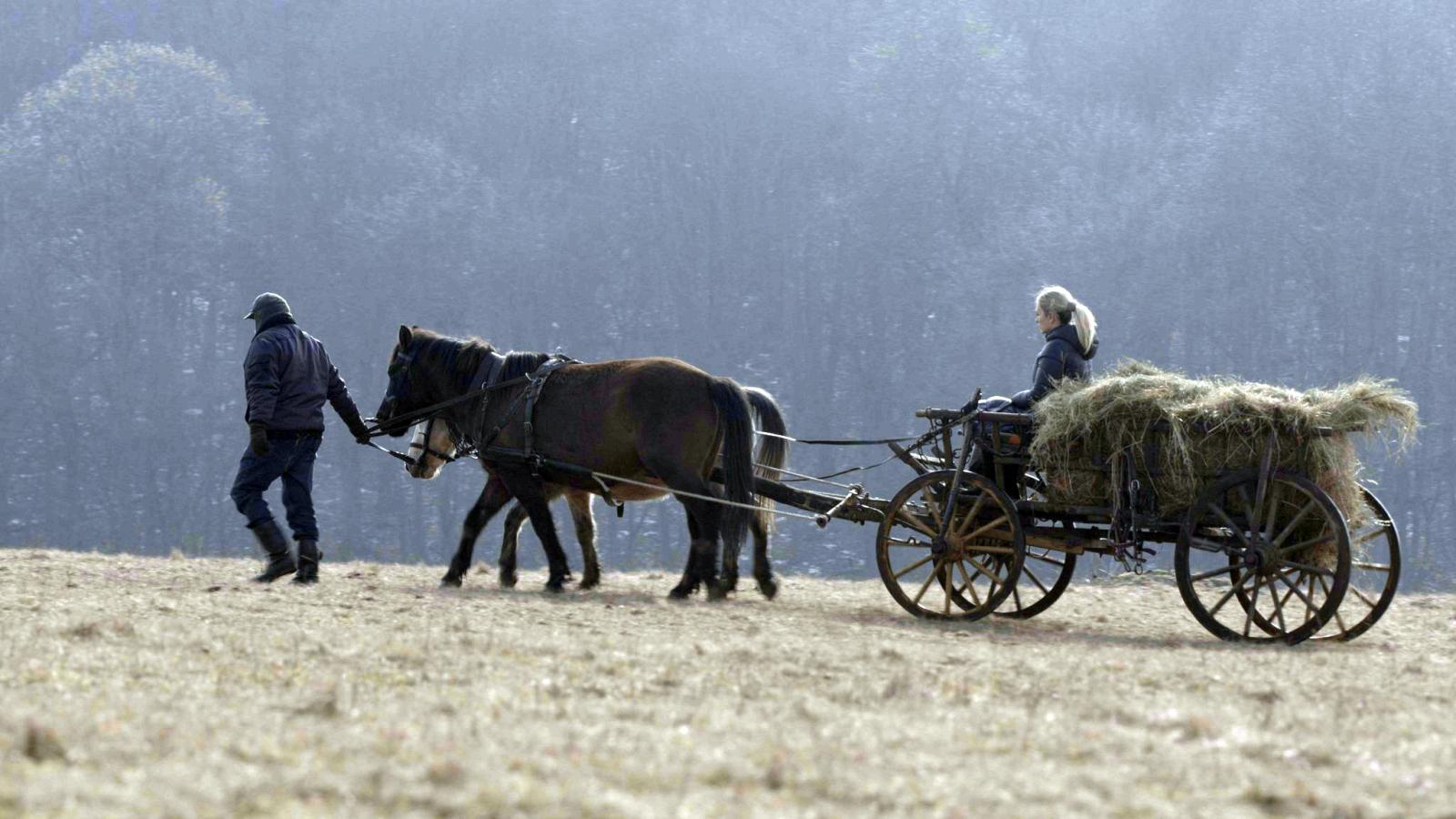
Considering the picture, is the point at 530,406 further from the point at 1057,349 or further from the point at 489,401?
the point at 1057,349

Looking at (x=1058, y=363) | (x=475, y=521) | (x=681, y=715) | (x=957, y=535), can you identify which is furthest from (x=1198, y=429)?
(x=475, y=521)

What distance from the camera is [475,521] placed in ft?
36.5

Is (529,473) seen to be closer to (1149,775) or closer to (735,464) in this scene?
(735,464)

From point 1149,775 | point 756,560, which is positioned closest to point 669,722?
point 1149,775

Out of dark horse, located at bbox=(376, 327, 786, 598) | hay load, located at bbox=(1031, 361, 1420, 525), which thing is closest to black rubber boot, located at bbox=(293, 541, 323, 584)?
dark horse, located at bbox=(376, 327, 786, 598)

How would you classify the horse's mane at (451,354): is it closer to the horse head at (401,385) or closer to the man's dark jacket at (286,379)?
the horse head at (401,385)

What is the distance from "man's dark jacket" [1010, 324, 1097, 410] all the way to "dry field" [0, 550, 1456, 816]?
1529 millimetres

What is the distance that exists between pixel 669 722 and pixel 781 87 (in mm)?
43270

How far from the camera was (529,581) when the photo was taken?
12.1 m

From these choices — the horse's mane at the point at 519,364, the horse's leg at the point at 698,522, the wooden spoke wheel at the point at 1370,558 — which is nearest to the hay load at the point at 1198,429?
the wooden spoke wheel at the point at 1370,558

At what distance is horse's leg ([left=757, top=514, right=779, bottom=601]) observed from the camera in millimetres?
10422

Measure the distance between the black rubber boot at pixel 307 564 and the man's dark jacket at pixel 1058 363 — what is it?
5236 mm

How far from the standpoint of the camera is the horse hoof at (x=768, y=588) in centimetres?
1041

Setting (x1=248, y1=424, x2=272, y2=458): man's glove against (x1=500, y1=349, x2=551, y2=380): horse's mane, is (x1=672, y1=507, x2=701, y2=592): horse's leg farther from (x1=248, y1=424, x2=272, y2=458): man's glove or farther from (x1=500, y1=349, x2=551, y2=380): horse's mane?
(x1=248, y1=424, x2=272, y2=458): man's glove
